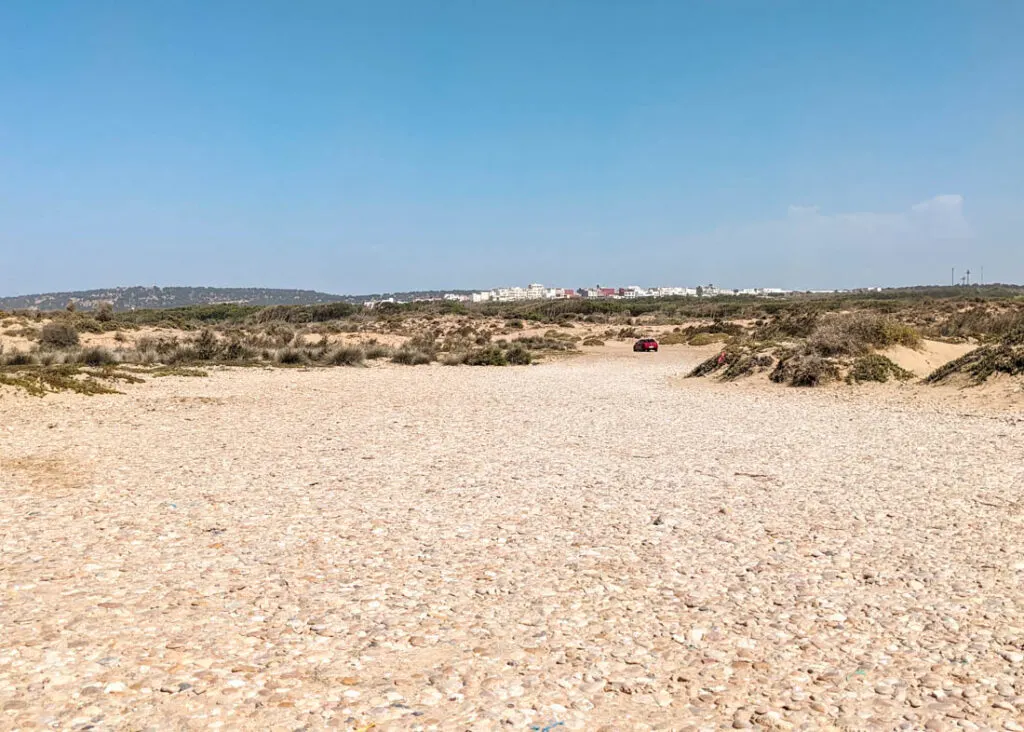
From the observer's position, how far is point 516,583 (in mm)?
5816

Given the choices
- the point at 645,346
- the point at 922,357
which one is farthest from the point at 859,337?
the point at 645,346

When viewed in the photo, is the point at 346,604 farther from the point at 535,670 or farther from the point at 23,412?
the point at 23,412

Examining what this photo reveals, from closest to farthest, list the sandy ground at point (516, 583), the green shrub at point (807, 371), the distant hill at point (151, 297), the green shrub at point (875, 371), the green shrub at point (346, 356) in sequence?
the sandy ground at point (516, 583), the green shrub at point (875, 371), the green shrub at point (807, 371), the green shrub at point (346, 356), the distant hill at point (151, 297)

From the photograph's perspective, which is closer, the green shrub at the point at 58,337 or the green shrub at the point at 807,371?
the green shrub at the point at 807,371

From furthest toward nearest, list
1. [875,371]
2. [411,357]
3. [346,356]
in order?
[411,357] → [346,356] → [875,371]

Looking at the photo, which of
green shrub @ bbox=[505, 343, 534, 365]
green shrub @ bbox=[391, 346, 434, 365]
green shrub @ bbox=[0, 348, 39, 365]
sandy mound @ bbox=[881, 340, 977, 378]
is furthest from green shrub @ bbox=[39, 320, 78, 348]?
sandy mound @ bbox=[881, 340, 977, 378]

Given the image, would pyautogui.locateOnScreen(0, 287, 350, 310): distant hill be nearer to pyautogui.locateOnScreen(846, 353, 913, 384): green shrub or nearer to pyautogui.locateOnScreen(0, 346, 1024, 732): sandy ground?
pyautogui.locateOnScreen(846, 353, 913, 384): green shrub

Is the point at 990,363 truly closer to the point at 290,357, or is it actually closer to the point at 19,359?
the point at 290,357

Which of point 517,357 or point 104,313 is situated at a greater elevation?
point 104,313

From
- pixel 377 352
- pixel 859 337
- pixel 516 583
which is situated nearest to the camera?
pixel 516 583

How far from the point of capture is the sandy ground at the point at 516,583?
397 centimetres

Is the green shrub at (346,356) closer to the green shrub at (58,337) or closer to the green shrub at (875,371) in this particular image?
the green shrub at (58,337)

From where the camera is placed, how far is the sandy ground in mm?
3973

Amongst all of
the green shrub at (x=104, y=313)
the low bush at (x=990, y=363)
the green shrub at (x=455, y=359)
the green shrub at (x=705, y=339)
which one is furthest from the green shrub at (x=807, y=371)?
the green shrub at (x=104, y=313)
